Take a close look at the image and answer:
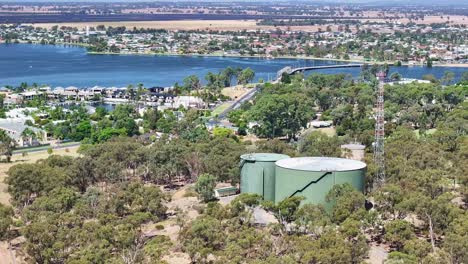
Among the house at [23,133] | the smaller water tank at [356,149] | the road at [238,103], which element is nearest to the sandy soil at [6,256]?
the smaller water tank at [356,149]

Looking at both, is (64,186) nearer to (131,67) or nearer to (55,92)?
(55,92)

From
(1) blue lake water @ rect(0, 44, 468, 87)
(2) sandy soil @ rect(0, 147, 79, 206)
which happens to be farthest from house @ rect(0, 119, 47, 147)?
(1) blue lake water @ rect(0, 44, 468, 87)

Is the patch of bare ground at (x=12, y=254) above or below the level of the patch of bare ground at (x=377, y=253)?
below

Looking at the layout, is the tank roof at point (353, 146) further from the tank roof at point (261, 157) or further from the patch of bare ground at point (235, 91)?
the patch of bare ground at point (235, 91)

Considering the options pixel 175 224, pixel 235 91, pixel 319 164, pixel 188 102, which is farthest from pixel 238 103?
pixel 175 224

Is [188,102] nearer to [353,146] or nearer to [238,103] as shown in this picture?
[238,103]

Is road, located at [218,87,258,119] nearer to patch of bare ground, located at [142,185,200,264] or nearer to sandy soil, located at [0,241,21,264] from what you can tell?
patch of bare ground, located at [142,185,200,264]
